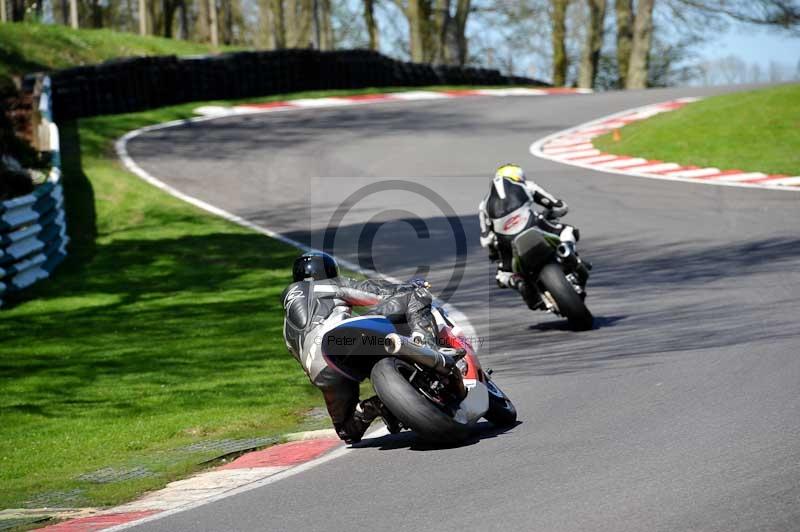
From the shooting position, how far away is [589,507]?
17.6 feet

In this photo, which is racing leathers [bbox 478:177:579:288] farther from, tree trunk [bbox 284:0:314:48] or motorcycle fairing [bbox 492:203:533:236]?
tree trunk [bbox 284:0:314:48]

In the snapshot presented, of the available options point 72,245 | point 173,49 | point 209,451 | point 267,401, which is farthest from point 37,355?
point 173,49

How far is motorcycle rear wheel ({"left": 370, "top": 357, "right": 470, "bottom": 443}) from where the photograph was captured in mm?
6766

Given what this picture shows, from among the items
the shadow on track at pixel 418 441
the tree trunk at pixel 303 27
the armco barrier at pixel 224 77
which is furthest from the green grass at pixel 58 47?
the shadow on track at pixel 418 441

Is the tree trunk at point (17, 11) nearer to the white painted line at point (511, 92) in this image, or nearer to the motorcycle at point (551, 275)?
the white painted line at point (511, 92)

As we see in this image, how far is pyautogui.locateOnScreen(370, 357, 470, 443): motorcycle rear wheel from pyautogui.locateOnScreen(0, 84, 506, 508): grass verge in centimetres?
151

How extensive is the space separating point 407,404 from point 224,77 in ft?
83.4

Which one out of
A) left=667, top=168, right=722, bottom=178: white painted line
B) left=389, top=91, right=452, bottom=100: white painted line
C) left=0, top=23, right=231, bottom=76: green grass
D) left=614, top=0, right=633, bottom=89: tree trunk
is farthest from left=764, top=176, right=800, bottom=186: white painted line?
left=614, top=0, right=633, bottom=89: tree trunk

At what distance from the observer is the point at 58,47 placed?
3228cm

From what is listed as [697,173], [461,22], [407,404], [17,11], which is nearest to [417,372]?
[407,404]

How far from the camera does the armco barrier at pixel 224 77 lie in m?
26.6

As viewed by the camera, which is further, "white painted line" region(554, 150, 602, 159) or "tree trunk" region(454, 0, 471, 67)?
"tree trunk" region(454, 0, 471, 67)

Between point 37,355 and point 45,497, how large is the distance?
4.82 metres

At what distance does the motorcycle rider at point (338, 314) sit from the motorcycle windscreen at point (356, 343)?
8 cm
